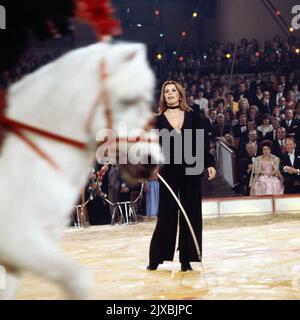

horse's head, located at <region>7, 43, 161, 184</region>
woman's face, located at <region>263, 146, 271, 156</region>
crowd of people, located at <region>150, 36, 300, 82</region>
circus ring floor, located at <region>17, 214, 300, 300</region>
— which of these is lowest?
circus ring floor, located at <region>17, 214, 300, 300</region>

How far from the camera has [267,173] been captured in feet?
38.5

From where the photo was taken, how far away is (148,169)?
113 inches

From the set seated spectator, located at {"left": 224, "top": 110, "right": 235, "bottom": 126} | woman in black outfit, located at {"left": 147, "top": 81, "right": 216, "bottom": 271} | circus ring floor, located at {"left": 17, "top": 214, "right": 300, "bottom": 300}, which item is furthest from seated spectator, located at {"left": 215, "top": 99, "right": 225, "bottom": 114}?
woman in black outfit, located at {"left": 147, "top": 81, "right": 216, "bottom": 271}

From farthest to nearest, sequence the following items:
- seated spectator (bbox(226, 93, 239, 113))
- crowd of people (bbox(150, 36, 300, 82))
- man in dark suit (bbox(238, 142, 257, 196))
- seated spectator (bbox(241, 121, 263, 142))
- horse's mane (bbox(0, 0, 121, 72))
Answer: crowd of people (bbox(150, 36, 300, 82))
seated spectator (bbox(226, 93, 239, 113))
seated spectator (bbox(241, 121, 263, 142))
man in dark suit (bbox(238, 142, 257, 196))
horse's mane (bbox(0, 0, 121, 72))

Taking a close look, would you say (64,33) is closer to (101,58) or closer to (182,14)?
(101,58)

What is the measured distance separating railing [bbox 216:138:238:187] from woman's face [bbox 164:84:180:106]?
6872mm

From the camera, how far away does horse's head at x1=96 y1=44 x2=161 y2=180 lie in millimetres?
2645

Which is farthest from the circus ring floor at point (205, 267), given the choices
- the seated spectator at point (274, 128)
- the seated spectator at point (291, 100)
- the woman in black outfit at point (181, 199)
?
the seated spectator at point (291, 100)

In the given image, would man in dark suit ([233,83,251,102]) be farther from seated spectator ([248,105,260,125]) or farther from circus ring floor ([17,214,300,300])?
circus ring floor ([17,214,300,300])

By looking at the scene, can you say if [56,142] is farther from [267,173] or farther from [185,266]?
[267,173]

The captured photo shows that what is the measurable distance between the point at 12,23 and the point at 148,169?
87cm

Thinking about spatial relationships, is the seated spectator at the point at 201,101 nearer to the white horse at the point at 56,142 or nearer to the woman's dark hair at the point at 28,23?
the woman's dark hair at the point at 28,23

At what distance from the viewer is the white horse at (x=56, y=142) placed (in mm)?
2529
